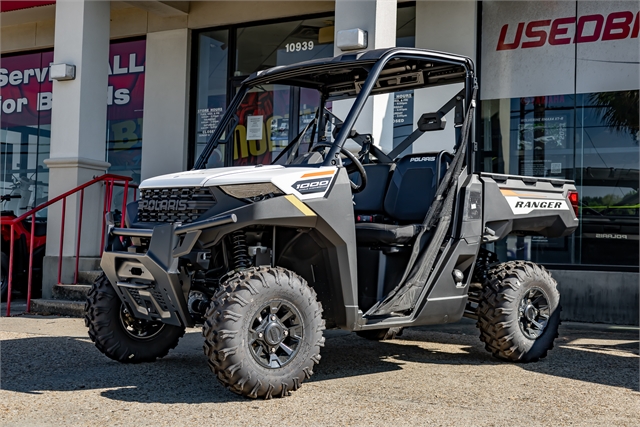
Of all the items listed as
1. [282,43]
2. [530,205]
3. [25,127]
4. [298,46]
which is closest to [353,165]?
[530,205]

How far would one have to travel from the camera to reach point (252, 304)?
4660 millimetres

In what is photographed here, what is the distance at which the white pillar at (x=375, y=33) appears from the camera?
26.4 feet

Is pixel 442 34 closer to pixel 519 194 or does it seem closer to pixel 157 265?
pixel 519 194

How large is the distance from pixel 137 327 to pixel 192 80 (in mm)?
6955

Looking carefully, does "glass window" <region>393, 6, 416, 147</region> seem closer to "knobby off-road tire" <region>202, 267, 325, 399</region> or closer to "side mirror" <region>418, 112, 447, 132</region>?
"side mirror" <region>418, 112, 447, 132</region>

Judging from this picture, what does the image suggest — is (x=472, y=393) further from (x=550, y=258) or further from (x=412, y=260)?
(x=550, y=258)

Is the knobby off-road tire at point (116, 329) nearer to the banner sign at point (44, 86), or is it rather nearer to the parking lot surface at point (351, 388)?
the parking lot surface at point (351, 388)

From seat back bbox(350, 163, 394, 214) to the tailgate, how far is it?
778mm

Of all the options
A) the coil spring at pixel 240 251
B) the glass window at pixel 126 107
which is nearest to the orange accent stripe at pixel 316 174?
the coil spring at pixel 240 251

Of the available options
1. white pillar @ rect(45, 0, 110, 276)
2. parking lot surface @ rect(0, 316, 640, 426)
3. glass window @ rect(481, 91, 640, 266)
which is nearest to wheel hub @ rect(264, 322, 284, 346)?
parking lot surface @ rect(0, 316, 640, 426)

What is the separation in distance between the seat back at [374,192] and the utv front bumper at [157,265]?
1.87 m

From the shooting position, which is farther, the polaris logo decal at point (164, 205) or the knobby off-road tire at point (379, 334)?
the knobby off-road tire at point (379, 334)

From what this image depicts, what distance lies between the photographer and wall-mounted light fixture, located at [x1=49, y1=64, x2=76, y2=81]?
1011cm

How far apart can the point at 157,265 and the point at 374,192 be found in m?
2.20
